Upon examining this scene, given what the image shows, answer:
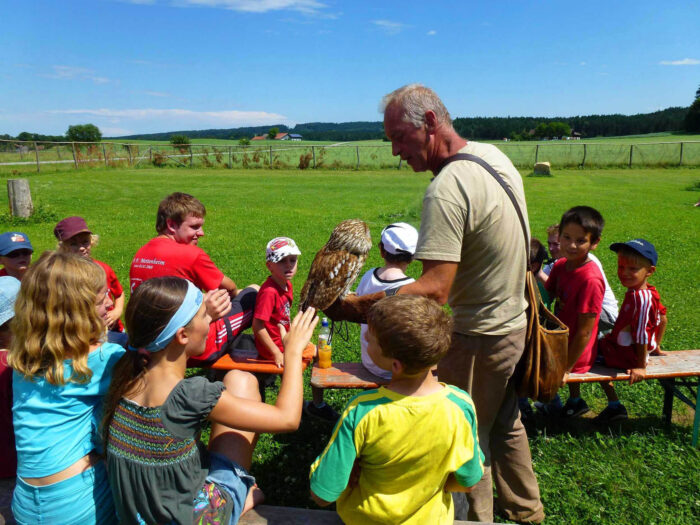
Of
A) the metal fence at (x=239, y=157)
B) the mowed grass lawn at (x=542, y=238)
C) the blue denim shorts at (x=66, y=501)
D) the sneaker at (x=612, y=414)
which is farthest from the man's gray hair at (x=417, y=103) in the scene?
the metal fence at (x=239, y=157)

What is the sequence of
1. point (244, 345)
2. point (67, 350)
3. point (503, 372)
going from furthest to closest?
point (244, 345) → point (503, 372) → point (67, 350)

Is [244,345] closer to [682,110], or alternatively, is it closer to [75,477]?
[75,477]

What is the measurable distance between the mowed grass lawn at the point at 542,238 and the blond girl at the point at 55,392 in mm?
1663

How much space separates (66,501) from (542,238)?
1160 cm

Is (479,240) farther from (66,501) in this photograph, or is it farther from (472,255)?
(66,501)

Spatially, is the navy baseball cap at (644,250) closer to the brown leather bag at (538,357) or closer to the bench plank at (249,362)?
the brown leather bag at (538,357)

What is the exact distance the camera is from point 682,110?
10662 cm

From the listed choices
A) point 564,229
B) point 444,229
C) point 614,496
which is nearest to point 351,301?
point 444,229

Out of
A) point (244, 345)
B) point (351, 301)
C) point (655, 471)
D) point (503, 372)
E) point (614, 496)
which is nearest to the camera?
point (503, 372)

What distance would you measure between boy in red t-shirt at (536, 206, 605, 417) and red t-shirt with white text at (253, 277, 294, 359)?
2.17 m

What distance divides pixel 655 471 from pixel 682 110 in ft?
423

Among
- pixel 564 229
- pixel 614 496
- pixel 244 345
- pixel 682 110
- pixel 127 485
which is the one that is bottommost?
pixel 614 496

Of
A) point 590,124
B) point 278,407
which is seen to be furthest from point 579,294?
point 590,124

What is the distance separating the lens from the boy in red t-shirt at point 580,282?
342cm
